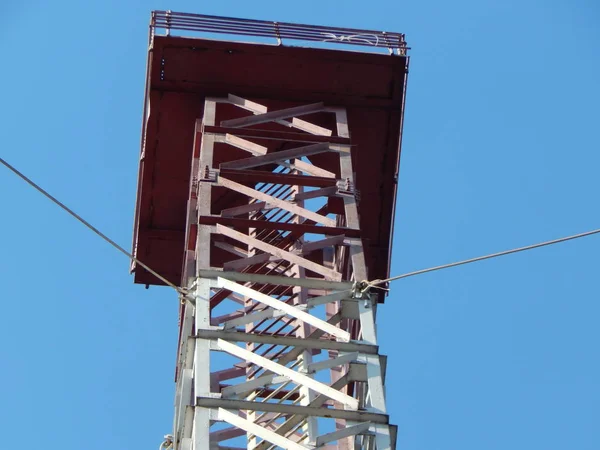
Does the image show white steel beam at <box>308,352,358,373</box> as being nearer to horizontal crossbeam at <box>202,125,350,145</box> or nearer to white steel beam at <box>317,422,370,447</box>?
white steel beam at <box>317,422,370,447</box>

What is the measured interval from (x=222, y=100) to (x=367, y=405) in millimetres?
7087

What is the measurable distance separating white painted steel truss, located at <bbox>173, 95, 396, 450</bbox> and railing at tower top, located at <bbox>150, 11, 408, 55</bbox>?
1.14 metres

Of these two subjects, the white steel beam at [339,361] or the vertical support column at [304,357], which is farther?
the vertical support column at [304,357]

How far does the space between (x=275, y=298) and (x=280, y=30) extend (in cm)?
497

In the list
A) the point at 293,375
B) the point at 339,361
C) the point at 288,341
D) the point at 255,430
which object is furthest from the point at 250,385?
the point at 339,361

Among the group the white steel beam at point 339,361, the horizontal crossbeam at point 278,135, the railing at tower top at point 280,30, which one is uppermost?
the railing at tower top at point 280,30

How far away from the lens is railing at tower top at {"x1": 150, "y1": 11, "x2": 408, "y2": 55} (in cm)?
2186

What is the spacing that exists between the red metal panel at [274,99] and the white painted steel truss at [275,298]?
258mm

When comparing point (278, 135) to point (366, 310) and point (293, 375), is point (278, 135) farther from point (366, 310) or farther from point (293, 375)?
point (293, 375)

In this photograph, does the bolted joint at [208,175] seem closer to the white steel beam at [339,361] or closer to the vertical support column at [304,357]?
the vertical support column at [304,357]

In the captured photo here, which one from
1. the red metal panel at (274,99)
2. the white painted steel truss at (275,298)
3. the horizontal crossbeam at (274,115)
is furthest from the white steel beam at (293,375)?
the horizontal crossbeam at (274,115)

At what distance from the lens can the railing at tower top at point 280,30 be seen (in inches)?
861

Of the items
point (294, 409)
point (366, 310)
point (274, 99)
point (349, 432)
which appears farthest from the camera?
point (274, 99)

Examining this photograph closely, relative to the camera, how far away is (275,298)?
757 inches
